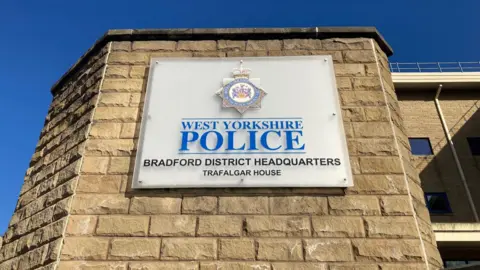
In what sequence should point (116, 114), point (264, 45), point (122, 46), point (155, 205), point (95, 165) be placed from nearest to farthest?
1. point (155, 205)
2. point (95, 165)
3. point (116, 114)
4. point (264, 45)
5. point (122, 46)

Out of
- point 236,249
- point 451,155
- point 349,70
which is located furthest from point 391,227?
point 451,155

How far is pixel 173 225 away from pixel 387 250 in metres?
1.67

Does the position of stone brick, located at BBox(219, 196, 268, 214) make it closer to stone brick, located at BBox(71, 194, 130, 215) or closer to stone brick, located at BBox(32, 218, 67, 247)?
stone brick, located at BBox(71, 194, 130, 215)

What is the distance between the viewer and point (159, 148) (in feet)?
10.8

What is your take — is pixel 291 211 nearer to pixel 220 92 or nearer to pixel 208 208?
pixel 208 208

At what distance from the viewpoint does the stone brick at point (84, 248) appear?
9.28ft

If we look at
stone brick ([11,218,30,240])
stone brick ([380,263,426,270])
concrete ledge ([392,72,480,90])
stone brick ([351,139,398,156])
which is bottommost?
stone brick ([380,263,426,270])

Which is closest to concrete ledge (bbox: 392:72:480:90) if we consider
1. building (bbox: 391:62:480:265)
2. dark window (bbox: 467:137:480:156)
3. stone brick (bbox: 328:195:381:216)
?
building (bbox: 391:62:480:265)

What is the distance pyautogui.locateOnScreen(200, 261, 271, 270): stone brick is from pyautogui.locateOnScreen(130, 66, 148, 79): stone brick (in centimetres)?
209

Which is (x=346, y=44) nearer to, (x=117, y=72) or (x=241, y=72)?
(x=241, y=72)

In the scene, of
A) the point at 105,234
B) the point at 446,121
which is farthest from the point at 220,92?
the point at 446,121

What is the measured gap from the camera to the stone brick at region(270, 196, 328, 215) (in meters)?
2.96

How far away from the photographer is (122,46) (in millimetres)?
4129

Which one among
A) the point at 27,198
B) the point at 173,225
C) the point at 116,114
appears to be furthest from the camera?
the point at 27,198
